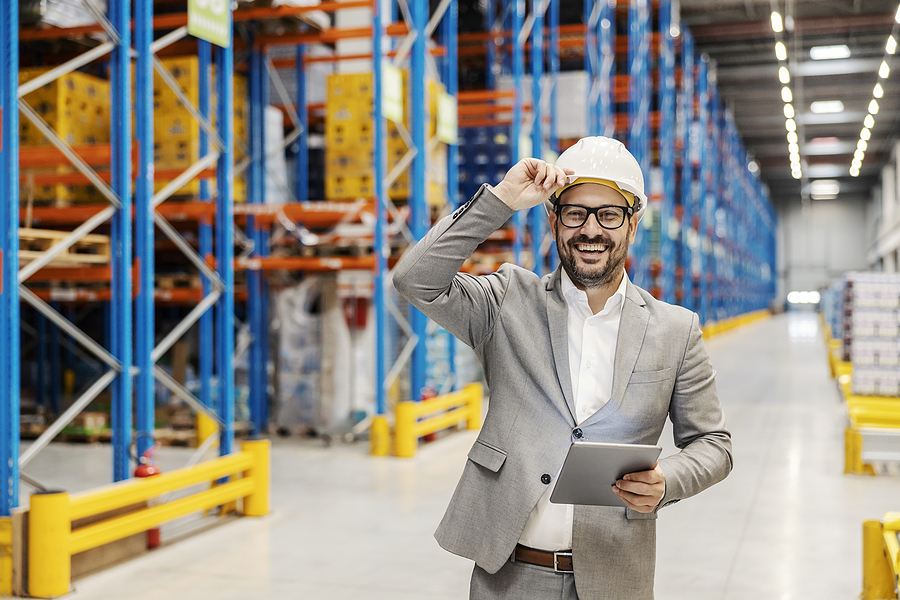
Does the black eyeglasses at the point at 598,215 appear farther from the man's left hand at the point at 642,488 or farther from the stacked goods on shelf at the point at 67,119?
the stacked goods on shelf at the point at 67,119

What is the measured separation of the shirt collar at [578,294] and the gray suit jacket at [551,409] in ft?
0.06

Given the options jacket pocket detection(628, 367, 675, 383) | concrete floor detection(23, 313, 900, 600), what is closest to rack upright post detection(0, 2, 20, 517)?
concrete floor detection(23, 313, 900, 600)

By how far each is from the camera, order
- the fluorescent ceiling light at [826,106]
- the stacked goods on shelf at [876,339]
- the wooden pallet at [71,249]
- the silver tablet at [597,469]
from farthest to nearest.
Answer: the fluorescent ceiling light at [826,106], the stacked goods on shelf at [876,339], the wooden pallet at [71,249], the silver tablet at [597,469]

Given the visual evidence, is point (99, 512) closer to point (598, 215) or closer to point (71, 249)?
point (71, 249)

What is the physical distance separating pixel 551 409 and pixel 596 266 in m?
0.35

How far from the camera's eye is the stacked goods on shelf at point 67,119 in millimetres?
7113

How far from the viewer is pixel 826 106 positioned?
3284 cm

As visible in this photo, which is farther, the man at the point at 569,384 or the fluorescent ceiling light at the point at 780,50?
the fluorescent ceiling light at the point at 780,50

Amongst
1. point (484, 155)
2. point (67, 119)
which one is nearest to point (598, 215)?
point (67, 119)

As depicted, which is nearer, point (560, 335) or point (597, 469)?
point (597, 469)

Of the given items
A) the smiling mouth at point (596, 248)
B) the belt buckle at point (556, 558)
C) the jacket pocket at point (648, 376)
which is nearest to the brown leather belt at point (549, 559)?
the belt buckle at point (556, 558)

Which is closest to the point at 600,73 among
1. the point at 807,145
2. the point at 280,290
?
the point at 280,290

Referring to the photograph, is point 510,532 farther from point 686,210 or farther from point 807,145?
point 807,145

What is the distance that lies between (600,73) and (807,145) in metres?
30.9
